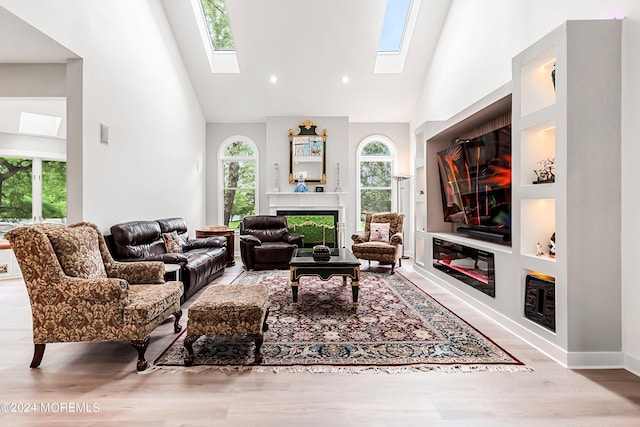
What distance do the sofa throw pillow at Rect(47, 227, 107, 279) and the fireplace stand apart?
491 cm

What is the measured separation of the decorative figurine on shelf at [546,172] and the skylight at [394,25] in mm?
4520

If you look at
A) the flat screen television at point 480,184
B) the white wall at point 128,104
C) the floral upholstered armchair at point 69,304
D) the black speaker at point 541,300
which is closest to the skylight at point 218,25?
the white wall at point 128,104

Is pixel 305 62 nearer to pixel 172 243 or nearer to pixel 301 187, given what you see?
pixel 301 187

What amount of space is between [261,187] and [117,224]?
4.07 meters

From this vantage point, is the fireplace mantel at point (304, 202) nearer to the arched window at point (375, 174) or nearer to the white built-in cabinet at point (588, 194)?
the arched window at point (375, 174)

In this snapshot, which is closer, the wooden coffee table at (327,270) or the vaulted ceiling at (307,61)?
the wooden coffee table at (327,270)

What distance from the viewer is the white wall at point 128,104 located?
11.9ft

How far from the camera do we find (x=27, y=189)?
659 cm

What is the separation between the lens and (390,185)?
26.7 ft

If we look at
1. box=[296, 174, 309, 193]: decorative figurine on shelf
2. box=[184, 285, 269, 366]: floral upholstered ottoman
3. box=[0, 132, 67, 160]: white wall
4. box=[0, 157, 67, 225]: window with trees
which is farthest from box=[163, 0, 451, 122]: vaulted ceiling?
box=[184, 285, 269, 366]: floral upholstered ottoman

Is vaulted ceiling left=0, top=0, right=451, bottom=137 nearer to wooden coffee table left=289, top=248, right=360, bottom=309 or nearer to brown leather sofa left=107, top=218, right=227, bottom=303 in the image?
brown leather sofa left=107, top=218, right=227, bottom=303

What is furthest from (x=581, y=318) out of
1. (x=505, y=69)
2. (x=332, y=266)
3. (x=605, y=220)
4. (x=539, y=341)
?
(x=505, y=69)

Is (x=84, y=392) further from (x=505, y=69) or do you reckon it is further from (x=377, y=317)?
(x=505, y=69)

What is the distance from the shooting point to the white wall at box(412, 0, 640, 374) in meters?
2.37
